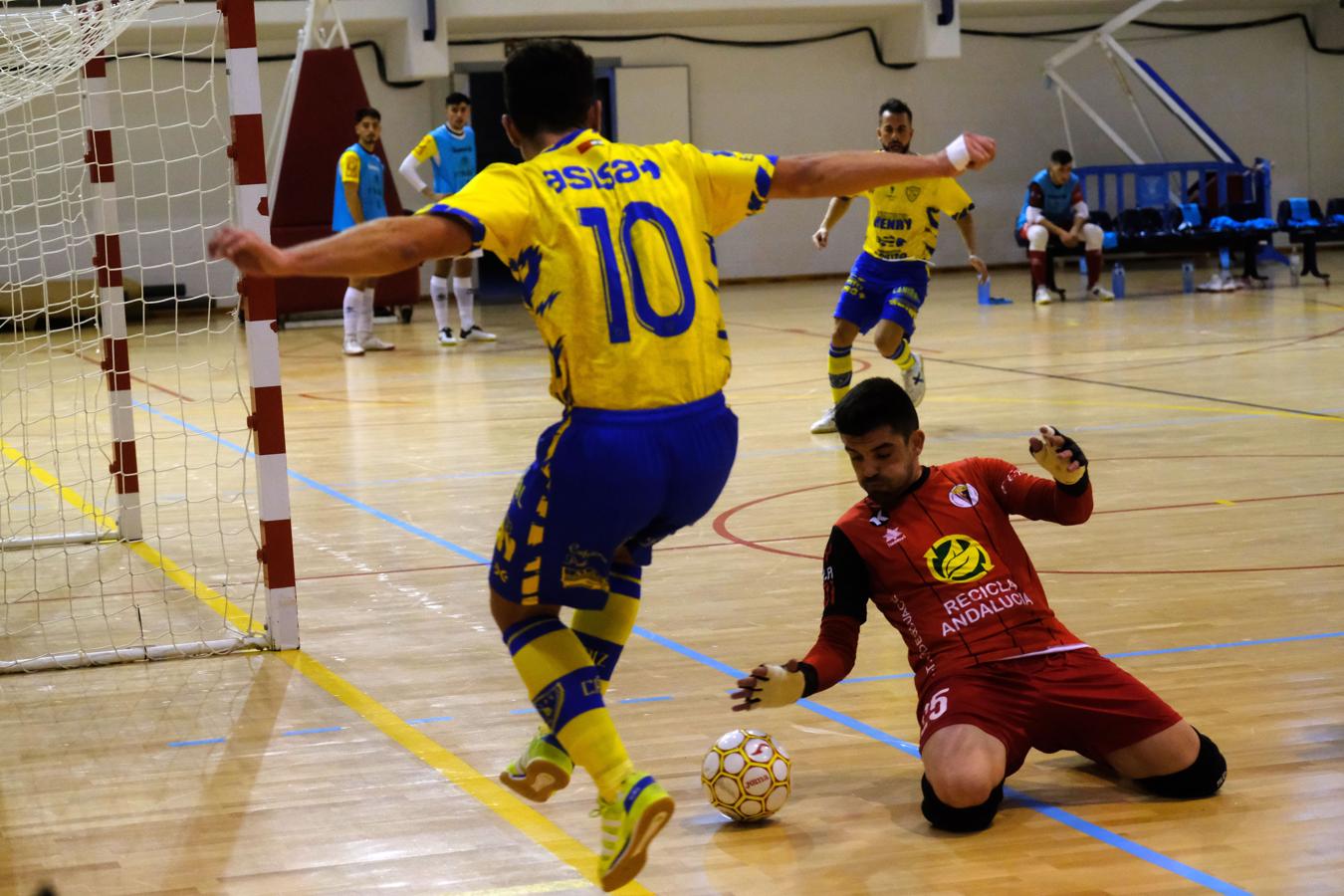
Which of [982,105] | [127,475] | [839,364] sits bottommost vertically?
[127,475]

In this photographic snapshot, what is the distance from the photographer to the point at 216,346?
1688 cm

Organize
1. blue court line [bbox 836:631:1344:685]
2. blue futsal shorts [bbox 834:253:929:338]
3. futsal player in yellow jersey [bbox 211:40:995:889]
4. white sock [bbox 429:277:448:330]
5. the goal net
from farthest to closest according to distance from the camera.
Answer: white sock [bbox 429:277:448:330], blue futsal shorts [bbox 834:253:929:338], the goal net, blue court line [bbox 836:631:1344:685], futsal player in yellow jersey [bbox 211:40:995:889]

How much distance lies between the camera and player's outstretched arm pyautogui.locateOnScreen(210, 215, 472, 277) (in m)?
2.58

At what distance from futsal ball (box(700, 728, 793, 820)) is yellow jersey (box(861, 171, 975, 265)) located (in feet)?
18.9

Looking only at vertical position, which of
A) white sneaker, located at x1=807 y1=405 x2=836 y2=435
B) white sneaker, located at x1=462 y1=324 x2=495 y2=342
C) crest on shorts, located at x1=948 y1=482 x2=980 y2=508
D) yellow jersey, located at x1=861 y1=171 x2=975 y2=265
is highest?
yellow jersey, located at x1=861 y1=171 x2=975 y2=265

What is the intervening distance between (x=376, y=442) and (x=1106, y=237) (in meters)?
10.5

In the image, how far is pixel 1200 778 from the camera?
359 cm

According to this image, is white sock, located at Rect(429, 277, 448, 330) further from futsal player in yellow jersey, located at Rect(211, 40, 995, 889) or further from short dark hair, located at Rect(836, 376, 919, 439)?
futsal player in yellow jersey, located at Rect(211, 40, 995, 889)

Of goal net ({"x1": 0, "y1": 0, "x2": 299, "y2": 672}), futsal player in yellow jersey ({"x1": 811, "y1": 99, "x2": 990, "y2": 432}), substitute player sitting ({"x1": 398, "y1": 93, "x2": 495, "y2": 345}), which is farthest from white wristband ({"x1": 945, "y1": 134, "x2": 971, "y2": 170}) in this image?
substitute player sitting ({"x1": 398, "y1": 93, "x2": 495, "y2": 345})

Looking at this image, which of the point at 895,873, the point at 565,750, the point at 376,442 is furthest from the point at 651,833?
the point at 376,442

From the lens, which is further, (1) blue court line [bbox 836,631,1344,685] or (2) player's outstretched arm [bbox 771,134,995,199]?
(1) blue court line [bbox 836,631,1344,685]

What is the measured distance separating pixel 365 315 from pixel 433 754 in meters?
11.1

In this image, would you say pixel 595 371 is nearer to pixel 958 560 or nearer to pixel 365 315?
pixel 958 560

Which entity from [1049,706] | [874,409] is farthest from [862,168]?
[1049,706]
